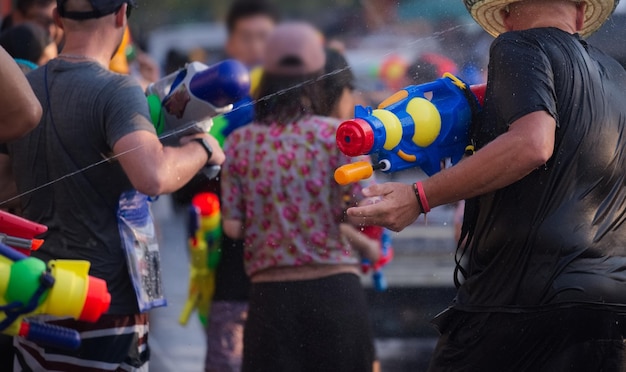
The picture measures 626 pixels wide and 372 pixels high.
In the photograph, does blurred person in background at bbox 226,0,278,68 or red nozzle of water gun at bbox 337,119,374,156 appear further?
blurred person in background at bbox 226,0,278,68

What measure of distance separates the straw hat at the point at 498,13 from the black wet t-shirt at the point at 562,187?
27 cm

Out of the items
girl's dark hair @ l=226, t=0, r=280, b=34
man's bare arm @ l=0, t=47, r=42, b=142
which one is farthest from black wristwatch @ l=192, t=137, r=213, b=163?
girl's dark hair @ l=226, t=0, r=280, b=34

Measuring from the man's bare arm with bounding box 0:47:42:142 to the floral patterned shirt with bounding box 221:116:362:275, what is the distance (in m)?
1.75

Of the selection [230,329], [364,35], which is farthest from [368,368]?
[364,35]

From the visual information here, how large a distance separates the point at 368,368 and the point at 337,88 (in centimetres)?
115

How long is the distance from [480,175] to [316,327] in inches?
65.4

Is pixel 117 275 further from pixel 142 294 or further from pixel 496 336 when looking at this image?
pixel 496 336

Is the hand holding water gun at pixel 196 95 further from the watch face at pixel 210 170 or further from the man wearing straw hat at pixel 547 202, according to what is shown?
the man wearing straw hat at pixel 547 202

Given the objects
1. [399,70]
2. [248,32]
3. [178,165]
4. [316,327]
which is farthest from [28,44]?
[248,32]

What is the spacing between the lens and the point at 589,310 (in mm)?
3270

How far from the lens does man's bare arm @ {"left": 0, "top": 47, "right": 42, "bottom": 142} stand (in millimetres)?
2918

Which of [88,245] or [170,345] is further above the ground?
[88,245]

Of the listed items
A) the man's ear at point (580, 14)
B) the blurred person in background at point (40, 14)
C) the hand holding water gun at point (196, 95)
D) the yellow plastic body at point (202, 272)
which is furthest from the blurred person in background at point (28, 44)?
the man's ear at point (580, 14)

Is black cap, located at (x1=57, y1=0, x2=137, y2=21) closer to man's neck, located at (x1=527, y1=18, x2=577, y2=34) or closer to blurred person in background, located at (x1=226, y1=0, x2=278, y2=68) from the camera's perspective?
man's neck, located at (x1=527, y1=18, x2=577, y2=34)
